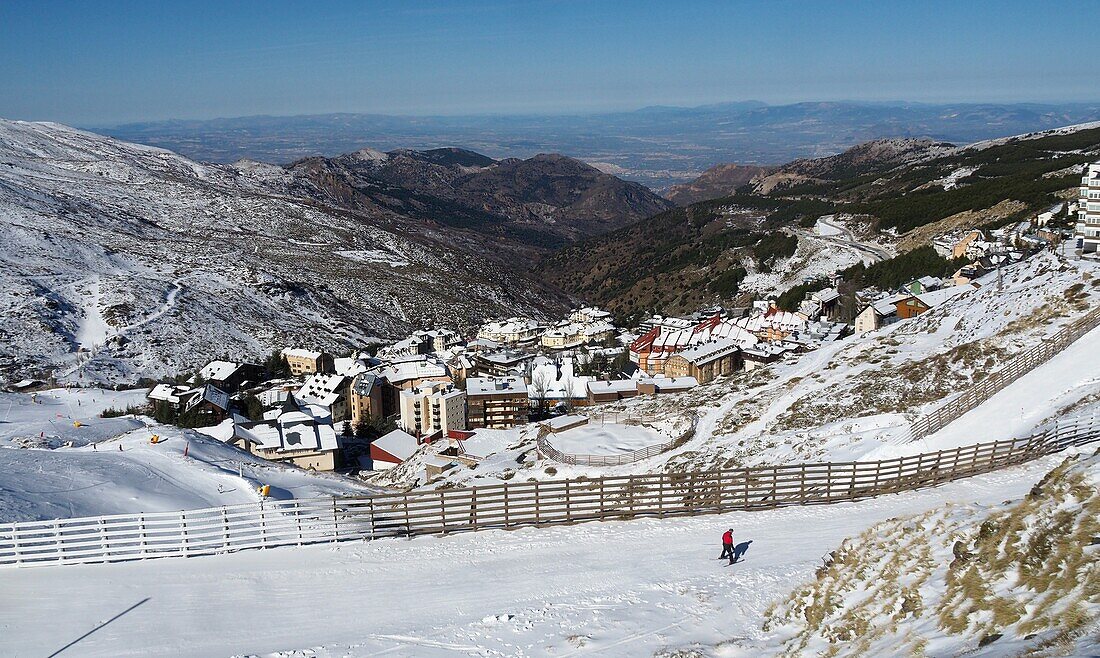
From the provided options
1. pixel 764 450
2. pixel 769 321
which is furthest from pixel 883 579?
pixel 769 321

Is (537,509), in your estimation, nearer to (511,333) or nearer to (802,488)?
(802,488)

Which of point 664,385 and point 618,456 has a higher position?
point 618,456

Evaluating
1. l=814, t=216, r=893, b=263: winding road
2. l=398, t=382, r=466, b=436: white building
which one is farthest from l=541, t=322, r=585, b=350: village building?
l=814, t=216, r=893, b=263: winding road

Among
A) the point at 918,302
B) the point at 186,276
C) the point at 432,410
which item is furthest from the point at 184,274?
the point at 918,302

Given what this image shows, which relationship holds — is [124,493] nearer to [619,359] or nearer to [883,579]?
[883,579]

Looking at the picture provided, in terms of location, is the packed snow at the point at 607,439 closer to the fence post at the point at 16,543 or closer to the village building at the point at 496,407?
the village building at the point at 496,407

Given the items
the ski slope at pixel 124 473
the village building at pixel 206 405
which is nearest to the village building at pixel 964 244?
the ski slope at pixel 124 473
